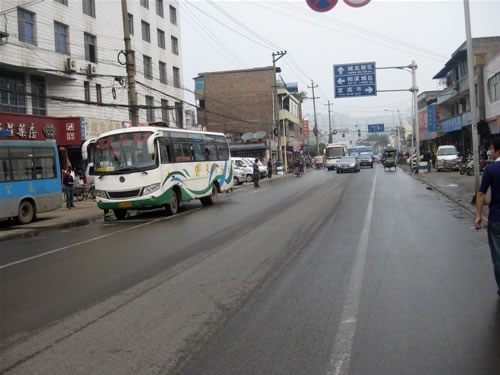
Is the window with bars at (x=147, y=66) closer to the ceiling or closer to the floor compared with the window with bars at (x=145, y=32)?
closer to the floor

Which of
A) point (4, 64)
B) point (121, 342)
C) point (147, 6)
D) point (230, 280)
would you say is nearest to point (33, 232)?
point (230, 280)

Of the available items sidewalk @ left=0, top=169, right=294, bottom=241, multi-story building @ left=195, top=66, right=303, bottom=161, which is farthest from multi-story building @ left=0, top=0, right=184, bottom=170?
multi-story building @ left=195, top=66, right=303, bottom=161

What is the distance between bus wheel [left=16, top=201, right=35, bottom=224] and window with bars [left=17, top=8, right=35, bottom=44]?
40.3 ft

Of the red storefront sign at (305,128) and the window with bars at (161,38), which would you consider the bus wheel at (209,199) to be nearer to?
the window with bars at (161,38)

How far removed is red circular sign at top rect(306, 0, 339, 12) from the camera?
34.4ft

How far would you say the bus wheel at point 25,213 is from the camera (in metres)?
15.8

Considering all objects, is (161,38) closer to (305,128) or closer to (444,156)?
(444,156)

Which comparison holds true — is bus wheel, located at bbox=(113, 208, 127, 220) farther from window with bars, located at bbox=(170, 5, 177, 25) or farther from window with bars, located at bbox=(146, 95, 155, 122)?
window with bars, located at bbox=(170, 5, 177, 25)

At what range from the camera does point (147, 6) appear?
37281 millimetres

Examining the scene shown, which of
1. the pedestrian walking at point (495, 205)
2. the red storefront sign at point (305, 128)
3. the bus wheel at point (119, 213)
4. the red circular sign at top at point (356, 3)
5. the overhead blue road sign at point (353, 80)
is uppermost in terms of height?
the red storefront sign at point (305, 128)

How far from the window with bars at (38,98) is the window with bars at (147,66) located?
1029 centimetres

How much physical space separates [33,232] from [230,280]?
942cm

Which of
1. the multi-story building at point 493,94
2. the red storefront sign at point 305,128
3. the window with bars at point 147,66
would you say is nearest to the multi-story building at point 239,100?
the red storefront sign at point 305,128

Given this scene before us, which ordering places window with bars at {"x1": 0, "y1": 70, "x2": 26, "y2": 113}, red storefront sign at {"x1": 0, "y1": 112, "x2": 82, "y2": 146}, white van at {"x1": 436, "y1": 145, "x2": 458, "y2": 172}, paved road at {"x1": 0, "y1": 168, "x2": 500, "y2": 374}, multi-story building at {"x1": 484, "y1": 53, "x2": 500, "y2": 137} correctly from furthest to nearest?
1. white van at {"x1": 436, "y1": 145, "x2": 458, "y2": 172}
2. multi-story building at {"x1": 484, "y1": 53, "x2": 500, "y2": 137}
3. window with bars at {"x1": 0, "y1": 70, "x2": 26, "y2": 113}
4. red storefront sign at {"x1": 0, "y1": 112, "x2": 82, "y2": 146}
5. paved road at {"x1": 0, "y1": 168, "x2": 500, "y2": 374}
